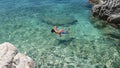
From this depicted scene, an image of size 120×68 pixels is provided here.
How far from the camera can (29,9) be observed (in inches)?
Result: 1019

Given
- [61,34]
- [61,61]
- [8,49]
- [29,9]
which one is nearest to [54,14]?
[29,9]

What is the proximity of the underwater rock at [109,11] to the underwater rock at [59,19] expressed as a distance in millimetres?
2852

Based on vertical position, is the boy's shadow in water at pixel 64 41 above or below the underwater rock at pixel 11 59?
below

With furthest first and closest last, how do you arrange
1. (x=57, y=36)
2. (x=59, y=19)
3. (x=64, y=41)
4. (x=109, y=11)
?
1. (x=59, y=19)
2. (x=109, y=11)
3. (x=57, y=36)
4. (x=64, y=41)

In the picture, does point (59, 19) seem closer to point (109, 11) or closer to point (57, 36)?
point (57, 36)

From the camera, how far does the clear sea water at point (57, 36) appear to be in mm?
15320

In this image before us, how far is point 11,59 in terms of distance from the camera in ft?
33.3

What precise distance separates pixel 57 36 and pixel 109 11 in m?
6.75

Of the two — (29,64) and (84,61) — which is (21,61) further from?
(84,61)

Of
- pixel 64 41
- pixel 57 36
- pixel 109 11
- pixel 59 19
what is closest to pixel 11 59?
pixel 64 41

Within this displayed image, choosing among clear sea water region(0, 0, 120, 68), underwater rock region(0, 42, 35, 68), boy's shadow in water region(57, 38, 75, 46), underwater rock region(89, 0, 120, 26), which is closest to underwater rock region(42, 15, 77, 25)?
clear sea water region(0, 0, 120, 68)

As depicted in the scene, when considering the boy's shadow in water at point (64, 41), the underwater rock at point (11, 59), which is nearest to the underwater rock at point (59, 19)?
the boy's shadow in water at point (64, 41)

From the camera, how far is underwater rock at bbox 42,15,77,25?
2200 cm

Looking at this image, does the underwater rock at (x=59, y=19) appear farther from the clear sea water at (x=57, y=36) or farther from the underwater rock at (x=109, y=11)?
the underwater rock at (x=109, y=11)
